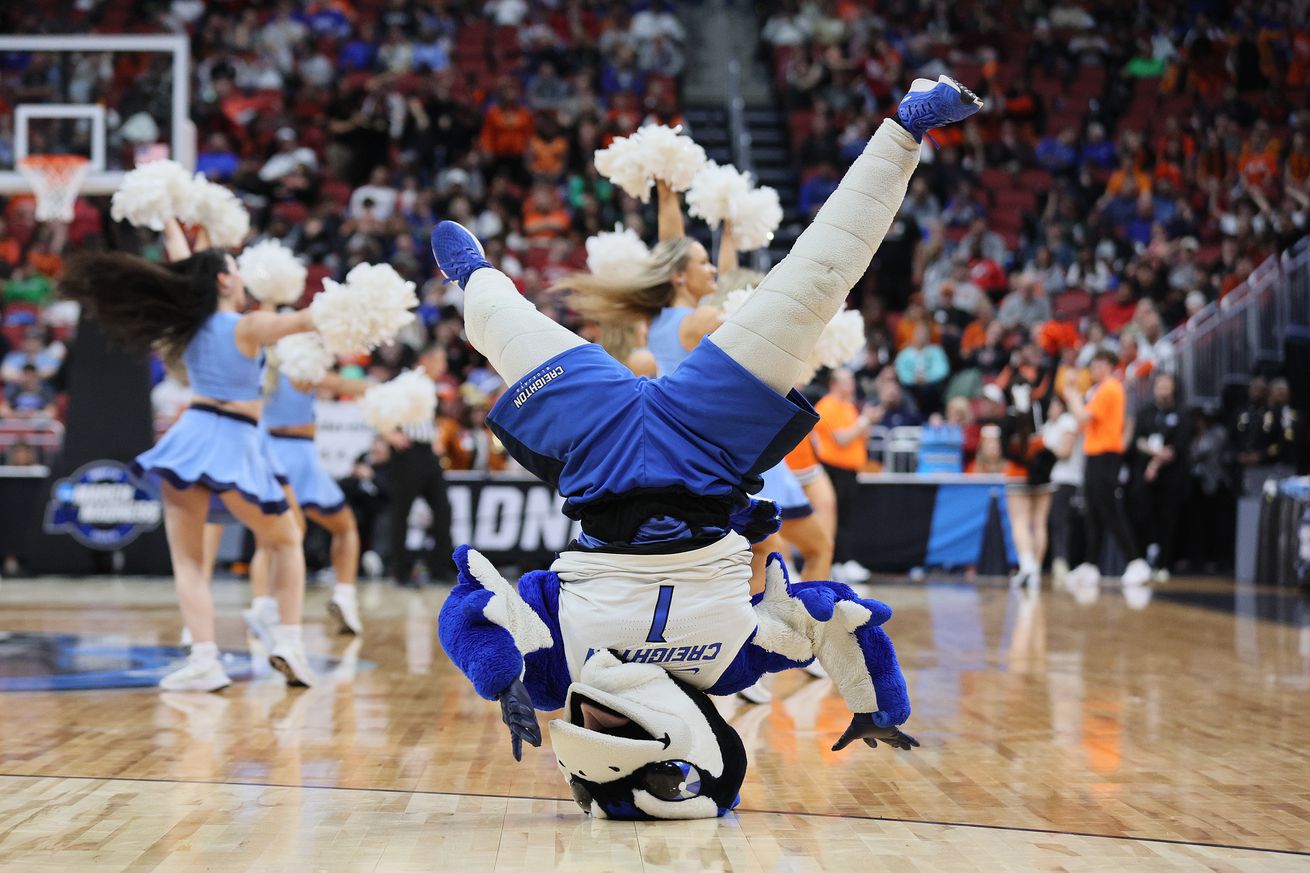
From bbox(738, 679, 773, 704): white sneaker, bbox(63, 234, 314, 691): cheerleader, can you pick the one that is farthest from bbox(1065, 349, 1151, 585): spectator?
bbox(63, 234, 314, 691): cheerleader

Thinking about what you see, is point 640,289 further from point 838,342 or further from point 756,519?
point 756,519

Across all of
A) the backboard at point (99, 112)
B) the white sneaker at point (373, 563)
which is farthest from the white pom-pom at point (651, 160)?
the white sneaker at point (373, 563)

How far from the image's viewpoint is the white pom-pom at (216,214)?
671 cm

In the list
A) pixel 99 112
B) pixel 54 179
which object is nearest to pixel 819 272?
pixel 54 179

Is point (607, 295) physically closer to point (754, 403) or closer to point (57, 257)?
point (754, 403)

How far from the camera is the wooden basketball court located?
3.21 m

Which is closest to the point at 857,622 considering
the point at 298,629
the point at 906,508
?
the point at 298,629

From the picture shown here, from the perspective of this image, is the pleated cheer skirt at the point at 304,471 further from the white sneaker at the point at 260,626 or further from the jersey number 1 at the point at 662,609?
the jersey number 1 at the point at 662,609

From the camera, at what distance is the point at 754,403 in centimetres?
332

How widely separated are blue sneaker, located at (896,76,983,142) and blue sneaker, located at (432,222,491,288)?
114cm

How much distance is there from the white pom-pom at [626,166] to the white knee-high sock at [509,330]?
217 centimetres

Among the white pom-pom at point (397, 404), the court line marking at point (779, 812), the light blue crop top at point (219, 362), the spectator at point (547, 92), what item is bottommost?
the court line marking at point (779, 812)

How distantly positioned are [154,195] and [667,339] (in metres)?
2.55

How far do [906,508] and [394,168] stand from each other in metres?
8.34
